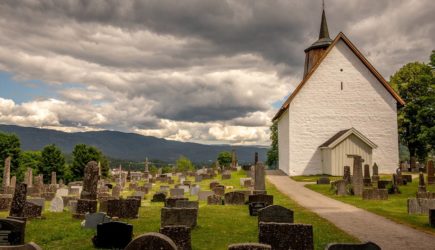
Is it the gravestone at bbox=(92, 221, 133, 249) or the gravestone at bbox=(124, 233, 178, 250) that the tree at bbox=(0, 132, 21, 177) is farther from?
the gravestone at bbox=(124, 233, 178, 250)

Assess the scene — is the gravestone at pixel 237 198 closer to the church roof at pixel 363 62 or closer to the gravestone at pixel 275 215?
the gravestone at pixel 275 215

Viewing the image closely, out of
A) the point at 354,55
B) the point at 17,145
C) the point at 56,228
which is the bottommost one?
the point at 56,228

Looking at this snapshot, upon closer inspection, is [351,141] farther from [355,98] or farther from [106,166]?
[106,166]

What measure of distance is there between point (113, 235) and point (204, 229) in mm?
3206

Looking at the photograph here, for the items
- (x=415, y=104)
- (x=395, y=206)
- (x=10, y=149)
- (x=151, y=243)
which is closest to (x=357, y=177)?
(x=395, y=206)

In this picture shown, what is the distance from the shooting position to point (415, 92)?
45.0 metres

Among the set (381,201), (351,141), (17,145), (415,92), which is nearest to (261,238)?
(381,201)

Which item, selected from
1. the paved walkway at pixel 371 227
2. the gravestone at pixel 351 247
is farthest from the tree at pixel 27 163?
the gravestone at pixel 351 247

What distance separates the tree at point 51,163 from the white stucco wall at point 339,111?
3619 cm

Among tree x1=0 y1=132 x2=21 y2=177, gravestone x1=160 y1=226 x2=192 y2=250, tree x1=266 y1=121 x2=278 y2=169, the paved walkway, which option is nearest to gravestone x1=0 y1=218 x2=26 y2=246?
gravestone x1=160 y1=226 x2=192 y2=250

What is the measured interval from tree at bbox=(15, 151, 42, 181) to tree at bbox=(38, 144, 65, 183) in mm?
1211

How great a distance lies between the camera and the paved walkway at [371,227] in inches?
391

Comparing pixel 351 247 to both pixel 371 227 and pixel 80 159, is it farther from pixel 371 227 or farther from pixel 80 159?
pixel 80 159

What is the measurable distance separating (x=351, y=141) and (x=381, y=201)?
1531 cm
